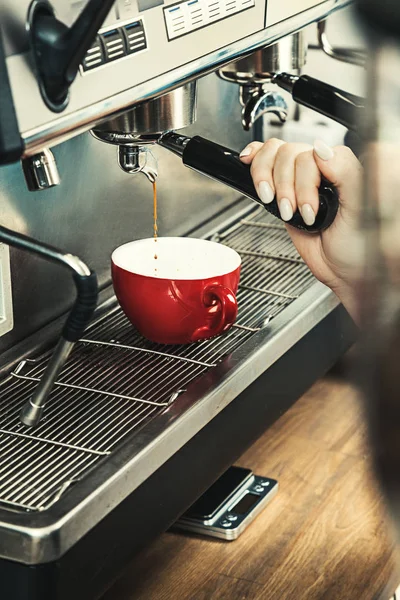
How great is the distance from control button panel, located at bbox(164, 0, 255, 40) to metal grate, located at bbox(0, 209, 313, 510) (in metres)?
0.33

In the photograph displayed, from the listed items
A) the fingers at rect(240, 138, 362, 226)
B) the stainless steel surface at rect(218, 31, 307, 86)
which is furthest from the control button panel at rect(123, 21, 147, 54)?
the stainless steel surface at rect(218, 31, 307, 86)

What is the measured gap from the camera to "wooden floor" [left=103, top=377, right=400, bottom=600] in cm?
85

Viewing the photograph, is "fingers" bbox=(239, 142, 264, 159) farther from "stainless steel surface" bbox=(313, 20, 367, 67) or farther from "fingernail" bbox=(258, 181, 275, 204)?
"stainless steel surface" bbox=(313, 20, 367, 67)

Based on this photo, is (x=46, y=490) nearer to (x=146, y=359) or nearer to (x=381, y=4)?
(x=146, y=359)

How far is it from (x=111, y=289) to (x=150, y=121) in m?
0.34

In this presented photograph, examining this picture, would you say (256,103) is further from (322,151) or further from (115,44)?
(115,44)

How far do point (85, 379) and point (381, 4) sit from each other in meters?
0.64

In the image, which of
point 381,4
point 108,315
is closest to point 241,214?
point 108,315

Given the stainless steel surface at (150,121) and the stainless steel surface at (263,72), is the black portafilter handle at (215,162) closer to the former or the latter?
the stainless steel surface at (150,121)

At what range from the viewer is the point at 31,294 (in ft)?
3.25

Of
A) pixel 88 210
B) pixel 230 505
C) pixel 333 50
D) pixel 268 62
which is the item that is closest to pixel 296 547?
pixel 230 505

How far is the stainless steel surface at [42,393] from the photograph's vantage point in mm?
739

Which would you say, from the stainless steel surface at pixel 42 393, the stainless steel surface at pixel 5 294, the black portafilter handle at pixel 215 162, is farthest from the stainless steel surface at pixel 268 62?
the stainless steel surface at pixel 42 393

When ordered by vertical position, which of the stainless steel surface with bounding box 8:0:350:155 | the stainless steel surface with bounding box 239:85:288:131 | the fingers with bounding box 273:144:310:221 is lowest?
the stainless steel surface with bounding box 239:85:288:131
